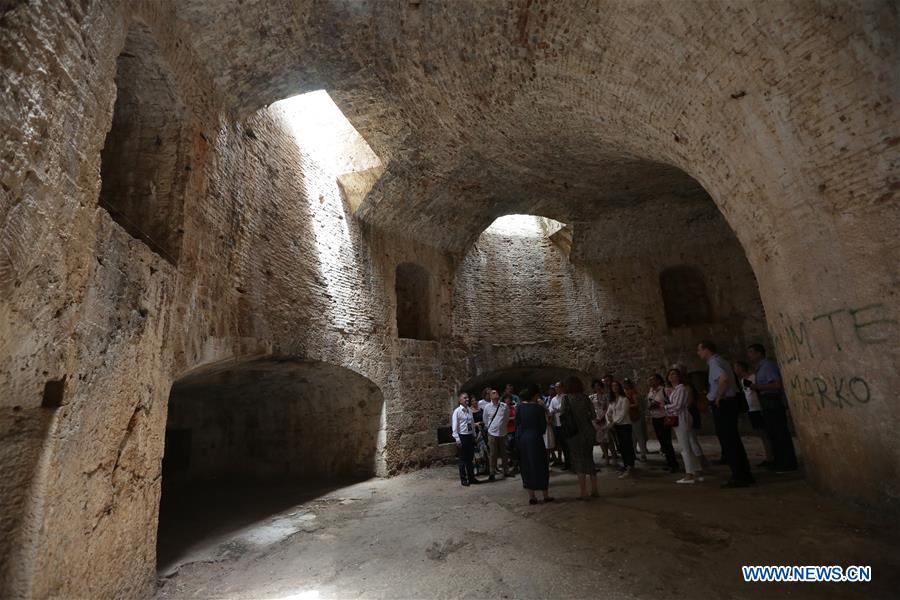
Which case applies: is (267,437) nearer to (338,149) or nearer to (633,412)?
(338,149)

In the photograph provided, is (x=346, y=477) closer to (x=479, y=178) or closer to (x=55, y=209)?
(x=479, y=178)

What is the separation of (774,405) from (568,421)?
213 cm

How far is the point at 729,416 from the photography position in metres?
4.40

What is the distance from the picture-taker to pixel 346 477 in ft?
24.8

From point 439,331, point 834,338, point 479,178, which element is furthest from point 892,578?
point 439,331

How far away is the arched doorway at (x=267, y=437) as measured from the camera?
21.8 feet

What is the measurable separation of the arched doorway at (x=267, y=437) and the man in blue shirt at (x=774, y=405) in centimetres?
548

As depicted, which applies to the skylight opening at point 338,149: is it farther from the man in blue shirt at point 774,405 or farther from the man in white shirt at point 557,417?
the man in blue shirt at point 774,405

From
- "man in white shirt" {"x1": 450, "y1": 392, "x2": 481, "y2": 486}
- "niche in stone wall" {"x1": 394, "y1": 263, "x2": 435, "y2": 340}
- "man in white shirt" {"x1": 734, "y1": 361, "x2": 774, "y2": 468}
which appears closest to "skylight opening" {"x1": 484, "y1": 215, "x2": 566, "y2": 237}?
"niche in stone wall" {"x1": 394, "y1": 263, "x2": 435, "y2": 340}

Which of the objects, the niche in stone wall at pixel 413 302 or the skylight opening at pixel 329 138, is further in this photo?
the niche in stone wall at pixel 413 302

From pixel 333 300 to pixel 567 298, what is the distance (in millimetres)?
6151

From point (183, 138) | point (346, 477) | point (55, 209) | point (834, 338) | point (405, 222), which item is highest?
point (405, 222)

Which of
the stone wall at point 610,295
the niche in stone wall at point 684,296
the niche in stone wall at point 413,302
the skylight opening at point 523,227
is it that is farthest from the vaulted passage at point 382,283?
the niche in stone wall at point 684,296

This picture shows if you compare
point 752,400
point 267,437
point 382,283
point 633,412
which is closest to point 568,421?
point 633,412
